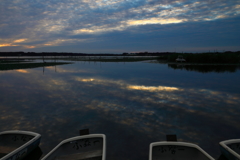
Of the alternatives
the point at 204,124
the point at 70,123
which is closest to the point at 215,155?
the point at 204,124

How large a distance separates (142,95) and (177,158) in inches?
298

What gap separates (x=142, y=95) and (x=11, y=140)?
870 cm

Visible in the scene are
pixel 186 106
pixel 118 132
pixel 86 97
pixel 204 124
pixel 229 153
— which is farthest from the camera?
pixel 86 97

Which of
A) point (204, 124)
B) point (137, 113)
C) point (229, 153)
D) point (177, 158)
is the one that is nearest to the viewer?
point (229, 153)

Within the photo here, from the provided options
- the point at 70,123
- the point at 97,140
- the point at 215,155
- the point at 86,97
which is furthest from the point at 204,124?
the point at 86,97

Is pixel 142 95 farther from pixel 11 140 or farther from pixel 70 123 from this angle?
pixel 11 140

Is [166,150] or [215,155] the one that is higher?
[166,150]

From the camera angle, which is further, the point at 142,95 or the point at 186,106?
the point at 142,95

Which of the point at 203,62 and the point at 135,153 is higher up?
the point at 203,62

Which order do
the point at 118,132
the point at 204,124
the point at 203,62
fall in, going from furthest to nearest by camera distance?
1. the point at 203,62
2. the point at 204,124
3. the point at 118,132

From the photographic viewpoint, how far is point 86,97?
11.9m

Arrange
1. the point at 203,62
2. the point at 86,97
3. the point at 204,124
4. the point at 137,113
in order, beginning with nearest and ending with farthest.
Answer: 1. the point at 204,124
2. the point at 137,113
3. the point at 86,97
4. the point at 203,62

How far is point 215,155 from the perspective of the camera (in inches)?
211

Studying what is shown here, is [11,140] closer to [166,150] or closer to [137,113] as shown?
[166,150]
